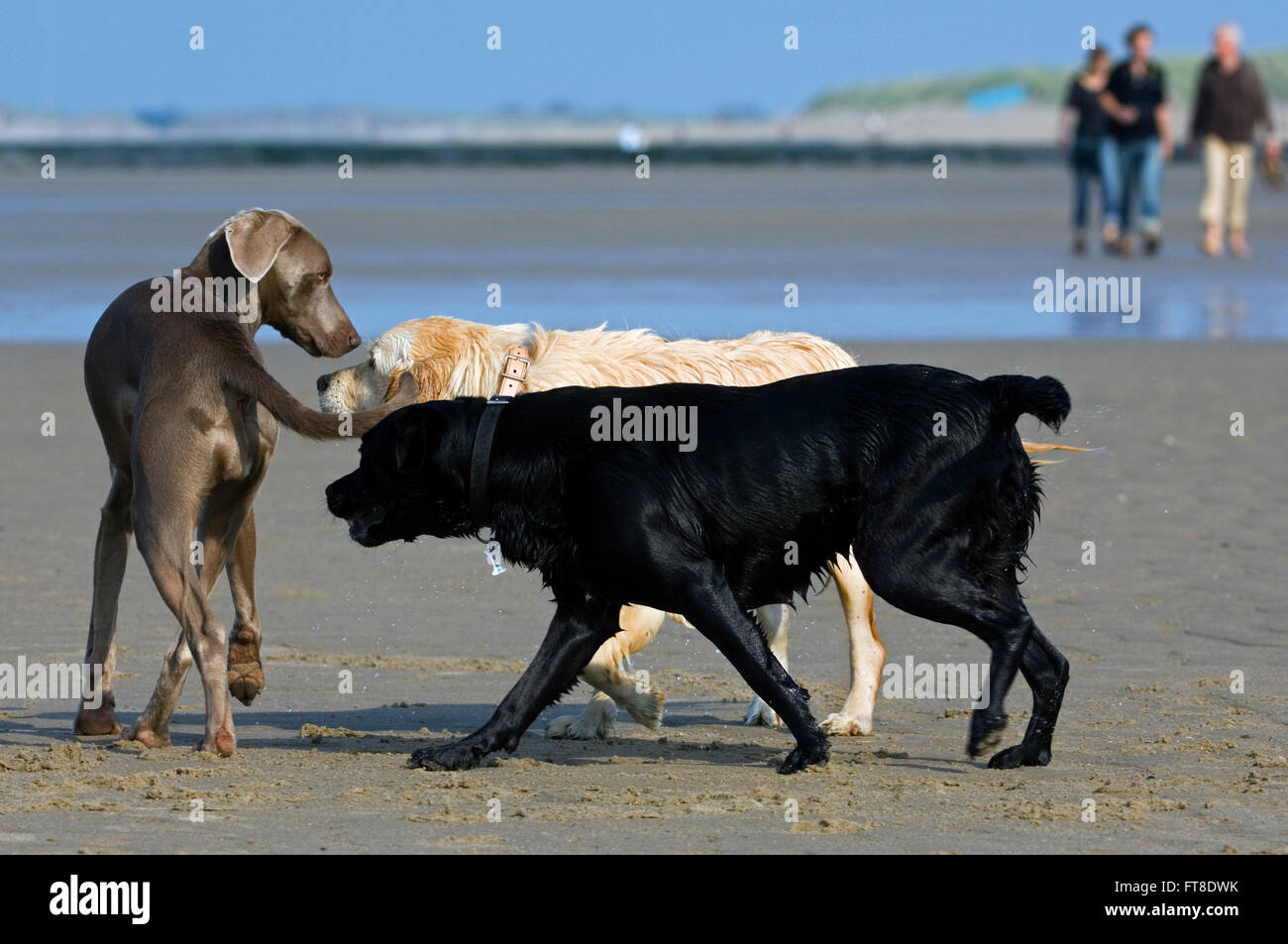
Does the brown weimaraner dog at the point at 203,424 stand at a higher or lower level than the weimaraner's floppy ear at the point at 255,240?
lower

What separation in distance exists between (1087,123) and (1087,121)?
3 cm

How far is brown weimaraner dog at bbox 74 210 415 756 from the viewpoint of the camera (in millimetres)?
6012

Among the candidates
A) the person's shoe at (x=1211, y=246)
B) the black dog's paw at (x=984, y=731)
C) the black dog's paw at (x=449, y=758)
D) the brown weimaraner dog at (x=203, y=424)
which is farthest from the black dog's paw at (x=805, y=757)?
the person's shoe at (x=1211, y=246)

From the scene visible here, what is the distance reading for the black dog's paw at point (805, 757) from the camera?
6074 mm

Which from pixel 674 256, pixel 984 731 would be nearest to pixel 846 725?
pixel 984 731

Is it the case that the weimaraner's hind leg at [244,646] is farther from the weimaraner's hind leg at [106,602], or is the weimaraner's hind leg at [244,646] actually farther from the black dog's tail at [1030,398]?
the black dog's tail at [1030,398]

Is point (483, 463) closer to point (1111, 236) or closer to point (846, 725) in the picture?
point (846, 725)

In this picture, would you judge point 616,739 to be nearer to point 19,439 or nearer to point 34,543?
point 34,543

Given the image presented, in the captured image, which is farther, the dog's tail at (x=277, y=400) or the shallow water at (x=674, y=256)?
the shallow water at (x=674, y=256)

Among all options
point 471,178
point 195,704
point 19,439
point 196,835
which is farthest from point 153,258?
point 471,178

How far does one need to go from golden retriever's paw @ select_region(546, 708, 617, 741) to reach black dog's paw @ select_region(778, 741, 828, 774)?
0.98 m

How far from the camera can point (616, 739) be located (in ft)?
22.4

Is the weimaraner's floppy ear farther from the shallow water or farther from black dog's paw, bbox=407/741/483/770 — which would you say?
the shallow water

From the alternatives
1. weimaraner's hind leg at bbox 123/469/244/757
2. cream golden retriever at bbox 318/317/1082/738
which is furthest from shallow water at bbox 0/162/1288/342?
weimaraner's hind leg at bbox 123/469/244/757
